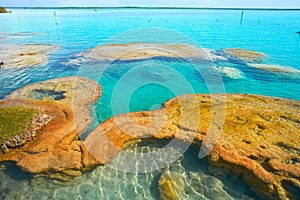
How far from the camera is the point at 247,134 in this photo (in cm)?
895

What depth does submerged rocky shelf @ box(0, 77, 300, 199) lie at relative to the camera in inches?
297

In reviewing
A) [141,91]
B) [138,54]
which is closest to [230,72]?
[141,91]

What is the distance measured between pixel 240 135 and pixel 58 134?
7882 millimetres

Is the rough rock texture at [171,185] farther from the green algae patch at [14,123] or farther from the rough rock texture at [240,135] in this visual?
the green algae patch at [14,123]

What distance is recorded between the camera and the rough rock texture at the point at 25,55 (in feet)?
74.9

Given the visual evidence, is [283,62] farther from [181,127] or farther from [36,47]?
[36,47]

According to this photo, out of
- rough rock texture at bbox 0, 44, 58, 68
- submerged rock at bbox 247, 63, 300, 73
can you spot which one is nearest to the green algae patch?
rough rock texture at bbox 0, 44, 58, 68

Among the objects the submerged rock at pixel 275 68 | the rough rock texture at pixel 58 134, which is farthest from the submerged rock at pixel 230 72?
the rough rock texture at pixel 58 134

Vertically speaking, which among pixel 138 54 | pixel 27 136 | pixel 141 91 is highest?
pixel 27 136

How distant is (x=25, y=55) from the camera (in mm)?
26266

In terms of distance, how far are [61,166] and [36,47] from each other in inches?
1140

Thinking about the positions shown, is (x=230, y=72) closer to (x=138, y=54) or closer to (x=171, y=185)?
(x=138, y=54)

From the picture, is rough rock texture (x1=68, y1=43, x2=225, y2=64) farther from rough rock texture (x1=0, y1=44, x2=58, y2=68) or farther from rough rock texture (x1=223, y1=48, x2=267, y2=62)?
rough rock texture (x1=0, y1=44, x2=58, y2=68)

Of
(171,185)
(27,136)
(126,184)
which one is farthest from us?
(27,136)
